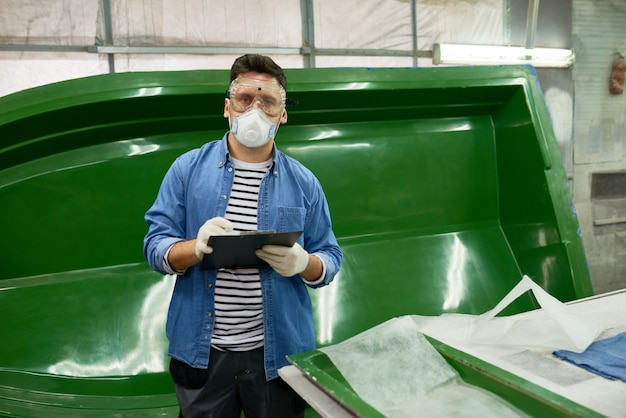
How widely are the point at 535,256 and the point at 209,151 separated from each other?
4.66 feet

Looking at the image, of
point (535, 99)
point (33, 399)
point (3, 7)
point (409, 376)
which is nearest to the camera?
point (409, 376)

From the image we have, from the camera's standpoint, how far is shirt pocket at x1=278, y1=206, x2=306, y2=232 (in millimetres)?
1035

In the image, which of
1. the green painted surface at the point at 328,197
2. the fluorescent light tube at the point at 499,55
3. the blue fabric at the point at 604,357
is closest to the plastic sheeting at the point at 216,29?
the fluorescent light tube at the point at 499,55

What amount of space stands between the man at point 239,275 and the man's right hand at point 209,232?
0.09 meters

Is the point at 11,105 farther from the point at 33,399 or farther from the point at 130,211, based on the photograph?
the point at 33,399

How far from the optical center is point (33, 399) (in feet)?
4.25

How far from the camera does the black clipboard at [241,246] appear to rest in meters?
0.82

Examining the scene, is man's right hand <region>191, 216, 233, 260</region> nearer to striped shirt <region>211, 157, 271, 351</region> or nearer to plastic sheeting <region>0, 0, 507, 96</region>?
striped shirt <region>211, 157, 271, 351</region>

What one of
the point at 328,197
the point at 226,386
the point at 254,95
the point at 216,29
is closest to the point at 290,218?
the point at 254,95

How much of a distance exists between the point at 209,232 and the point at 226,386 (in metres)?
0.36

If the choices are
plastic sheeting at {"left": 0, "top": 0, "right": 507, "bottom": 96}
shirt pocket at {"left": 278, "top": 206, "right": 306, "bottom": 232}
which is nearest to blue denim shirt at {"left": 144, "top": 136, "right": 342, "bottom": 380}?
shirt pocket at {"left": 278, "top": 206, "right": 306, "bottom": 232}

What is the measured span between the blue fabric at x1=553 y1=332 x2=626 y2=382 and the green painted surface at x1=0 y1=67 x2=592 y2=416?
2.88ft

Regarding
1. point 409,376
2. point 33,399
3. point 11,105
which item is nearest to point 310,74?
point 11,105

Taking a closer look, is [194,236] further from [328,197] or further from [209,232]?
[328,197]
